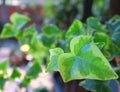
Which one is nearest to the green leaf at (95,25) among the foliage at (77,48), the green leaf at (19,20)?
the foliage at (77,48)

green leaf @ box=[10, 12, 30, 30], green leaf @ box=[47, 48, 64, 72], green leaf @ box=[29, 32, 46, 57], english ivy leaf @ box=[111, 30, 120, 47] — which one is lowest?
green leaf @ box=[29, 32, 46, 57]

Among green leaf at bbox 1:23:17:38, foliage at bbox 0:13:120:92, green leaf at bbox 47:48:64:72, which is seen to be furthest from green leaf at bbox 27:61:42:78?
green leaf at bbox 47:48:64:72

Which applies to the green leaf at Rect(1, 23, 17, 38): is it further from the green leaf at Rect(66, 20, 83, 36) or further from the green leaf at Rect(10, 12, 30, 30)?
the green leaf at Rect(66, 20, 83, 36)

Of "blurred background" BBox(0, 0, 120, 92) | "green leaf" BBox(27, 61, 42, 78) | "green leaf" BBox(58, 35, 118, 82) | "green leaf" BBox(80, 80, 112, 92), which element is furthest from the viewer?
"blurred background" BBox(0, 0, 120, 92)

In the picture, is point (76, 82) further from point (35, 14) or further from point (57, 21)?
point (35, 14)

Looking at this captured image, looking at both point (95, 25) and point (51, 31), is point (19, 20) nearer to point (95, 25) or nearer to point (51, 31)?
point (51, 31)

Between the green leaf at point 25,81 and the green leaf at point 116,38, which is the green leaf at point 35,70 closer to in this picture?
the green leaf at point 25,81

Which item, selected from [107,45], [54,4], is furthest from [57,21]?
[107,45]

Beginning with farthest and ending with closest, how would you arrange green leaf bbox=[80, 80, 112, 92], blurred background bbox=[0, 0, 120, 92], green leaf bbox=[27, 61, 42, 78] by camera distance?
blurred background bbox=[0, 0, 120, 92] < green leaf bbox=[27, 61, 42, 78] < green leaf bbox=[80, 80, 112, 92]
